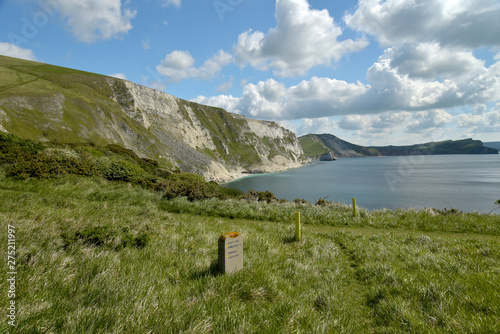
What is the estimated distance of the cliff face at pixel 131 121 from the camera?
158ft

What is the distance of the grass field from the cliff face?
48348mm

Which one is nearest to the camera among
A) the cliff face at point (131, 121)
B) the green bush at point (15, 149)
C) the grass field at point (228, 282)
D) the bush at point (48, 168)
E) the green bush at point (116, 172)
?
the grass field at point (228, 282)

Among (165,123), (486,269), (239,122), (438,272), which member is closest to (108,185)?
(438,272)

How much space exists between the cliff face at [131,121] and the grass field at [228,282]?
4835cm

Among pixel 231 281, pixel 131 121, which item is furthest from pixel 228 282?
pixel 131 121

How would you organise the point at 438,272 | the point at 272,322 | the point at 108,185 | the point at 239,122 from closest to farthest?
the point at 272,322, the point at 438,272, the point at 108,185, the point at 239,122

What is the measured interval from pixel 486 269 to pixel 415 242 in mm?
3473

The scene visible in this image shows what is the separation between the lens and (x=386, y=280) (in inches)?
225

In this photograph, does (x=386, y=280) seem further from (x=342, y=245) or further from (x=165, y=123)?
(x=165, y=123)

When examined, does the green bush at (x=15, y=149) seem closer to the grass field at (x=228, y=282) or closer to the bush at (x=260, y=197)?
the grass field at (x=228, y=282)

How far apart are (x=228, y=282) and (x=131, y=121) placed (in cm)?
8275

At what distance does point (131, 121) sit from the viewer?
249 feet

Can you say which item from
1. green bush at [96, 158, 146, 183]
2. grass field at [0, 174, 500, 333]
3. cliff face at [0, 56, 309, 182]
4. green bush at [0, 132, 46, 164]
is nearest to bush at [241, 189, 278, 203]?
green bush at [96, 158, 146, 183]

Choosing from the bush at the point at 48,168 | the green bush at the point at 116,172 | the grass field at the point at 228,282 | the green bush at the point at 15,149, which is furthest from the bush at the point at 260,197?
the green bush at the point at 15,149
